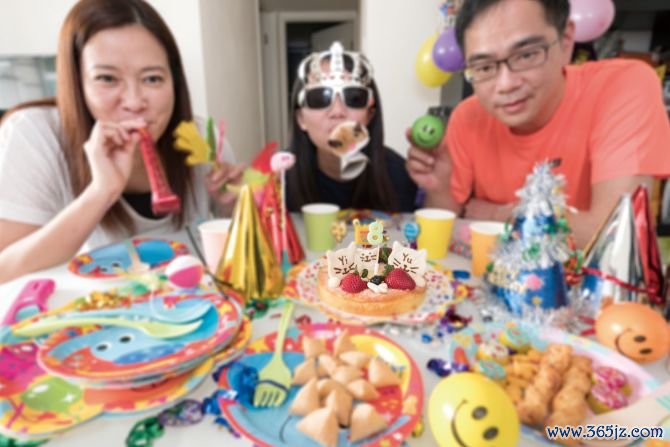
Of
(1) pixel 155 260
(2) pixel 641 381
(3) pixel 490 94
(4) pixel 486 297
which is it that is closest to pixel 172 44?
(1) pixel 155 260

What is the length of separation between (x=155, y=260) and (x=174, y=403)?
0.49 metres

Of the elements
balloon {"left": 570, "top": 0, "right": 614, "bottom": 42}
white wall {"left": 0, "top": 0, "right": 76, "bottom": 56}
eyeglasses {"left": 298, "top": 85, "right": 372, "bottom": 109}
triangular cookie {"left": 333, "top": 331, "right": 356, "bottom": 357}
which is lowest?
triangular cookie {"left": 333, "top": 331, "right": 356, "bottom": 357}

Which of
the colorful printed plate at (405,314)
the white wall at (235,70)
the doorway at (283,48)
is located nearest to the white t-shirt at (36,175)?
the colorful printed plate at (405,314)

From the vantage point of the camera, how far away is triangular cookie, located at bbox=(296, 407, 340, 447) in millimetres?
398

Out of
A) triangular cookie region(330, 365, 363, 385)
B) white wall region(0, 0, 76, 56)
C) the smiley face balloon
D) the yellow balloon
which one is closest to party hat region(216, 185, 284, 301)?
triangular cookie region(330, 365, 363, 385)

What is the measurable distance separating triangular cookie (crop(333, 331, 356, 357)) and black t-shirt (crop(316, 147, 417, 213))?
2.50 feet

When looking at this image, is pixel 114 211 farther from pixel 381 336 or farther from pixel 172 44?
pixel 381 336

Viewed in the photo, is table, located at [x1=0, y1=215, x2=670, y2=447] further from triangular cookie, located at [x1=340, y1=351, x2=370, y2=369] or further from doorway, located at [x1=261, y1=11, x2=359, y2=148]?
doorway, located at [x1=261, y1=11, x2=359, y2=148]

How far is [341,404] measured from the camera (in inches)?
17.1

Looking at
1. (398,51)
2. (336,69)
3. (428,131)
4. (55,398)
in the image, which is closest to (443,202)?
(428,131)

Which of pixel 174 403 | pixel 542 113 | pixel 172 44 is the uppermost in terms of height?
pixel 172 44

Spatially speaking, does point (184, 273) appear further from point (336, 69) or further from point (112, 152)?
point (336, 69)

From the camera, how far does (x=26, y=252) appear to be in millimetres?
844

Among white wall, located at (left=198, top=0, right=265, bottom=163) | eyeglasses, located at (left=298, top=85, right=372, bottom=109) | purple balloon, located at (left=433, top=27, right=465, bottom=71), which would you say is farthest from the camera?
white wall, located at (left=198, top=0, right=265, bottom=163)
